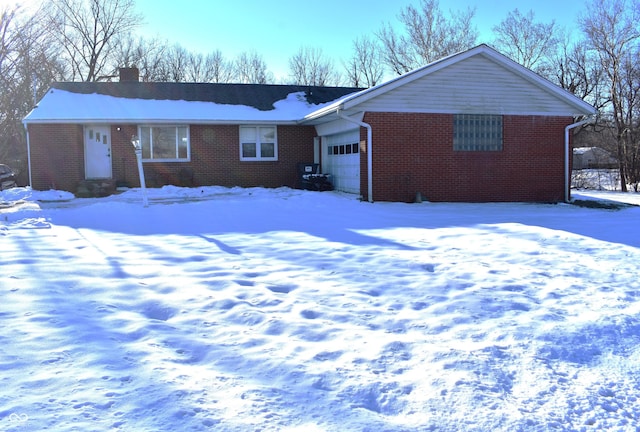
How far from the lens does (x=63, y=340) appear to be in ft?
12.6

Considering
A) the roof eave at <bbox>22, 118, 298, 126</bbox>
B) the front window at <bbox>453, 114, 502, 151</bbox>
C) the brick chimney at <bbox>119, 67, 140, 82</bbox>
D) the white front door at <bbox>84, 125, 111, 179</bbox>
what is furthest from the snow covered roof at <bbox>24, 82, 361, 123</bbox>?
the front window at <bbox>453, 114, 502, 151</bbox>

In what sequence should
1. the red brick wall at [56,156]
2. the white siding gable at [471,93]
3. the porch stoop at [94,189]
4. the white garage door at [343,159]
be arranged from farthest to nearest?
the red brick wall at [56,156], the porch stoop at [94,189], the white garage door at [343,159], the white siding gable at [471,93]

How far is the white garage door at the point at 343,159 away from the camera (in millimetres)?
16172

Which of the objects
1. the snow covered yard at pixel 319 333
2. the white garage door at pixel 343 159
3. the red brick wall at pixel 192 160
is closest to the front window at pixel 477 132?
the white garage door at pixel 343 159

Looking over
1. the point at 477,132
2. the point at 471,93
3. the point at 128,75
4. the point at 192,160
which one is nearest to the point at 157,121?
the point at 192,160

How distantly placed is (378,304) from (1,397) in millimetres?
3151

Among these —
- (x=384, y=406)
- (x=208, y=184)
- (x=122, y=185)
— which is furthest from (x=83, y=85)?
(x=384, y=406)

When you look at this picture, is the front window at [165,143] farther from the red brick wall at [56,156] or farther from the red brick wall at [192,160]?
the red brick wall at [56,156]

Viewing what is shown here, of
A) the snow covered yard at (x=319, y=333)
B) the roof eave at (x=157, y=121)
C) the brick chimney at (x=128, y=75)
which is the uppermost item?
the brick chimney at (x=128, y=75)

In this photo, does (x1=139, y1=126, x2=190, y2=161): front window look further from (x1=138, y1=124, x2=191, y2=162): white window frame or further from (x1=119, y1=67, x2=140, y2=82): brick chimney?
(x1=119, y1=67, x2=140, y2=82): brick chimney

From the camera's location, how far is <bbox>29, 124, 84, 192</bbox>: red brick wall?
1780 cm

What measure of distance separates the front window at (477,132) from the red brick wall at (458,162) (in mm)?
182

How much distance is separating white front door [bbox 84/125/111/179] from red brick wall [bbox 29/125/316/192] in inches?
10.9

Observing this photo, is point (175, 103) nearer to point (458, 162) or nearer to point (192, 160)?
point (192, 160)
